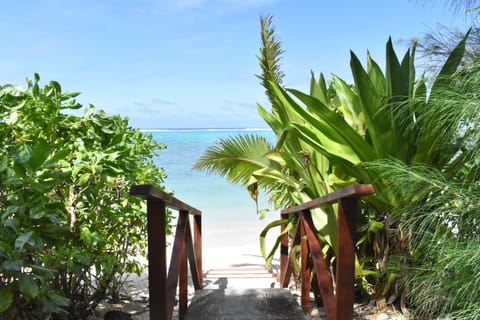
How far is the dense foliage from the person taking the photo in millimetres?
1936

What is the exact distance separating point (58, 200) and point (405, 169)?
1.85 meters

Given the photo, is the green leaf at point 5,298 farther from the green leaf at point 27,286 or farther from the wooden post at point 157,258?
the wooden post at point 157,258

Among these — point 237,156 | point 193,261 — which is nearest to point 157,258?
point 193,261

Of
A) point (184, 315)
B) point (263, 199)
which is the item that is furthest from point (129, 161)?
point (263, 199)

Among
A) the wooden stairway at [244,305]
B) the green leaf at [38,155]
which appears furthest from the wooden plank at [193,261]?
the green leaf at [38,155]

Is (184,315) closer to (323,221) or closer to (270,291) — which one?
(270,291)

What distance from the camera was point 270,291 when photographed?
10.8 ft

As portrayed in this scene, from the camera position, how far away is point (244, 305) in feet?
9.75

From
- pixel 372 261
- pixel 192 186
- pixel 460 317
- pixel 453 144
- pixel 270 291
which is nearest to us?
pixel 460 317

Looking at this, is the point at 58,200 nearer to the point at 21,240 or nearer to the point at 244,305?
the point at 21,240

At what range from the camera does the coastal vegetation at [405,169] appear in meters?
2.05

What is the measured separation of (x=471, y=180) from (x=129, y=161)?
6.16ft

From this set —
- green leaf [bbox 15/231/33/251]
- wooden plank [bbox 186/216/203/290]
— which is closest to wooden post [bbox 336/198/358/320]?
green leaf [bbox 15/231/33/251]

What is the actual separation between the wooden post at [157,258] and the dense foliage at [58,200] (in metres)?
0.40
